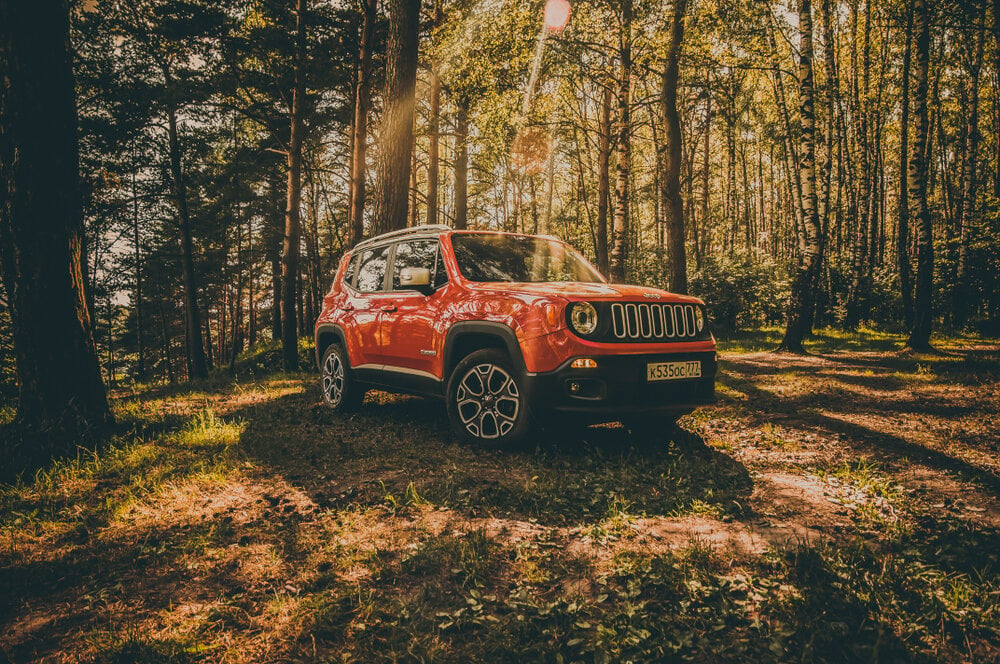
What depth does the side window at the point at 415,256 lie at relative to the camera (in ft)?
18.4

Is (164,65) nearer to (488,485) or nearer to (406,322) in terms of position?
(406,322)

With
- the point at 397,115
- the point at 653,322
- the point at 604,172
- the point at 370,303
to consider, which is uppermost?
the point at 604,172

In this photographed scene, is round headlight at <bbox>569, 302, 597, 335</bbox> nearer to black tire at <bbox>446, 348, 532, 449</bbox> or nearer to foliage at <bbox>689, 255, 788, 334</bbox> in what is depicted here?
black tire at <bbox>446, 348, 532, 449</bbox>

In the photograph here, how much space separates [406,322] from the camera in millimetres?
5637

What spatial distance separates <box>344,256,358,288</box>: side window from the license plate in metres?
4.06

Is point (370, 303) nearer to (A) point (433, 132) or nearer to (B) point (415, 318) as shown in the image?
(B) point (415, 318)

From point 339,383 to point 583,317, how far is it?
3.74 m

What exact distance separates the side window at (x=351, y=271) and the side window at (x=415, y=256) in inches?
39.2

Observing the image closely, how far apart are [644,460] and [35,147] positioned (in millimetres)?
6052

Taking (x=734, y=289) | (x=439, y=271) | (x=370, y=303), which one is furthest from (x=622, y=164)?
(x=439, y=271)

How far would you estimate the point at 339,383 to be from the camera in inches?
267

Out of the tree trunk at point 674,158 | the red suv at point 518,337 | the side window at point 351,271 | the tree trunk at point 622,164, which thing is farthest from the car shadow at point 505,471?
the tree trunk at point 622,164

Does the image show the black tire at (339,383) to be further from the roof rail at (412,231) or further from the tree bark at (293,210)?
the tree bark at (293,210)

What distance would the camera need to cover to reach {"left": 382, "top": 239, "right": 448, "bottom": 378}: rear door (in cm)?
525
